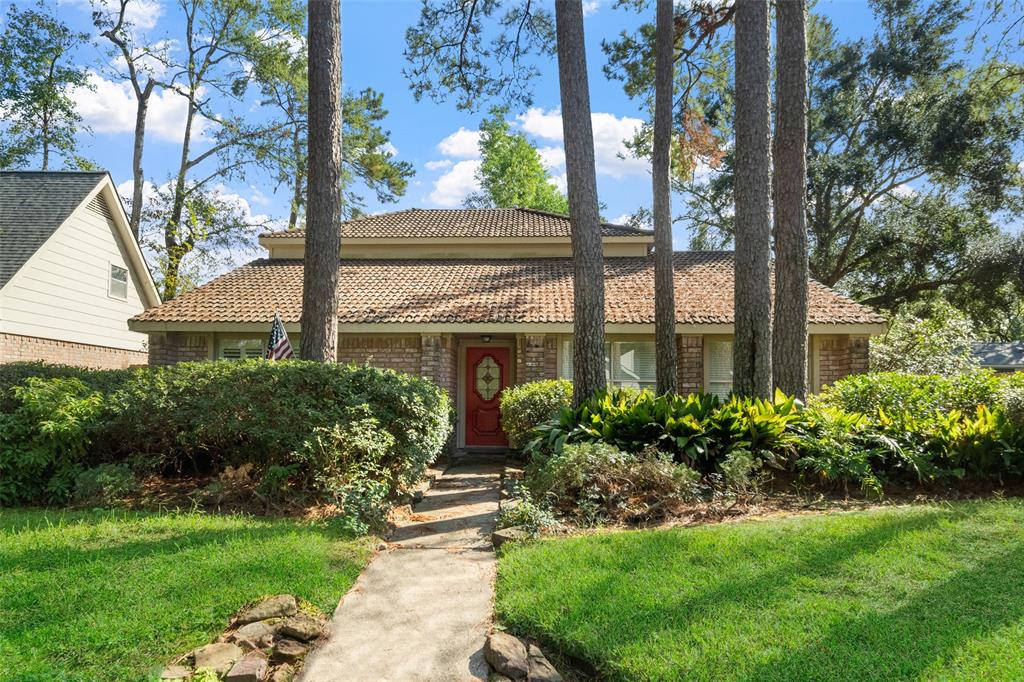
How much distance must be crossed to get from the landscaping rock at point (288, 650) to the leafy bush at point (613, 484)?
9.94ft

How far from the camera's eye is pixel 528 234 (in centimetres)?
1698

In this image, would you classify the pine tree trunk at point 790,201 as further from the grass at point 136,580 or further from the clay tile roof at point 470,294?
the grass at point 136,580

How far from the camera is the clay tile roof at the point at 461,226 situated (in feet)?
56.0

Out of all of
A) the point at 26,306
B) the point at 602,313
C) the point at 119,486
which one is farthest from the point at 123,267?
the point at 602,313

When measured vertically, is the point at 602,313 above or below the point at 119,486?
above

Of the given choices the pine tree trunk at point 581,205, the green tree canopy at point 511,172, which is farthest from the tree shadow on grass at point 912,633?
the green tree canopy at point 511,172

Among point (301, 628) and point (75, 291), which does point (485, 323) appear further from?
point (75, 291)

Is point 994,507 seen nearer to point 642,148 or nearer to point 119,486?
point 119,486

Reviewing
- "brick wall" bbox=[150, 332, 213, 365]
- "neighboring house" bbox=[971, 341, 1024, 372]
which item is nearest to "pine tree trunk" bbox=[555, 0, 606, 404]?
"brick wall" bbox=[150, 332, 213, 365]

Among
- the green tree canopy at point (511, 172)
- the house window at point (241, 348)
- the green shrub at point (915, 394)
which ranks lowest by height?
the green shrub at point (915, 394)

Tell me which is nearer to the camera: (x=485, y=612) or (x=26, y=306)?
(x=485, y=612)

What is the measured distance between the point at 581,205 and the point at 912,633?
643 cm

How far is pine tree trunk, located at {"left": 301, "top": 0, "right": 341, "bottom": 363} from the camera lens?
27.6ft

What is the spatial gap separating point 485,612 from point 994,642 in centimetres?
287
